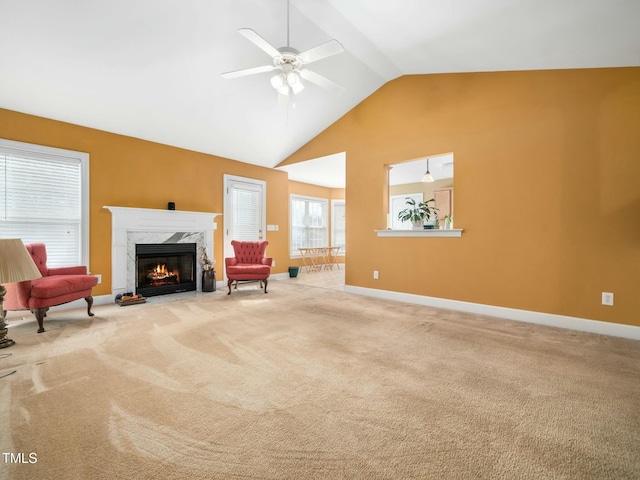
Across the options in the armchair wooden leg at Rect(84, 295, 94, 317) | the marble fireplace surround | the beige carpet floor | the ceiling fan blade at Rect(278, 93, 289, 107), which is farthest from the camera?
the marble fireplace surround

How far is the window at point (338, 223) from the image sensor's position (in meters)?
9.08

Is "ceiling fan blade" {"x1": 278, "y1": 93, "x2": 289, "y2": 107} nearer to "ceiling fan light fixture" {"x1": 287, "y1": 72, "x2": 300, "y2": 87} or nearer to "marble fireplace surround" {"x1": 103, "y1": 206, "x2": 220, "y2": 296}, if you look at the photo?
"ceiling fan light fixture" {"x1": 287, "y1": 72, "x2": 300, "y2": 87}

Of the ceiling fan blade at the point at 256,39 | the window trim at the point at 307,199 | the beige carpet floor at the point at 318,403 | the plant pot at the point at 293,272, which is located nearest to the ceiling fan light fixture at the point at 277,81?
the ceiling fan blade at the point at 256,39

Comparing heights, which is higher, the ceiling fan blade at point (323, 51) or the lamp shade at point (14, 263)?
the ceiling fan blade at point (323, 51)

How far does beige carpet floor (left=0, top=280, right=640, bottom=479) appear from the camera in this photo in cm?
127

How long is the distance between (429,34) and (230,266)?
4.27 m

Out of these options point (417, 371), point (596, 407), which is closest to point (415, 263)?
point (417, 371)

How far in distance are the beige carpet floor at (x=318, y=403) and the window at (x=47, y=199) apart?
123 centimetres

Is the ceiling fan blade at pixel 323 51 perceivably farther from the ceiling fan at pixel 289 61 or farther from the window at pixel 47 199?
the window at pixel 47 199

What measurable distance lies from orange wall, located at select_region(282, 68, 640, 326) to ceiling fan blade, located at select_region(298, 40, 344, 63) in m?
2.27

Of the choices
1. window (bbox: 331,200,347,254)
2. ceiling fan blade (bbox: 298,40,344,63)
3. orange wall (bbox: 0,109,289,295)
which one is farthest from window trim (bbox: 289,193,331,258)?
ceiling fan blade (bbox: 298,40,344,63)

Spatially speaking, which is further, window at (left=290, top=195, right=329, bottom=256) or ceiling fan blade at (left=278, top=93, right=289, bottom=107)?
window at (left=290, top=195, right=329, bottom=256)

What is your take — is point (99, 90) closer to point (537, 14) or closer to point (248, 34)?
point (248, 34)

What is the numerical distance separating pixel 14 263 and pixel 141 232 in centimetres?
255
